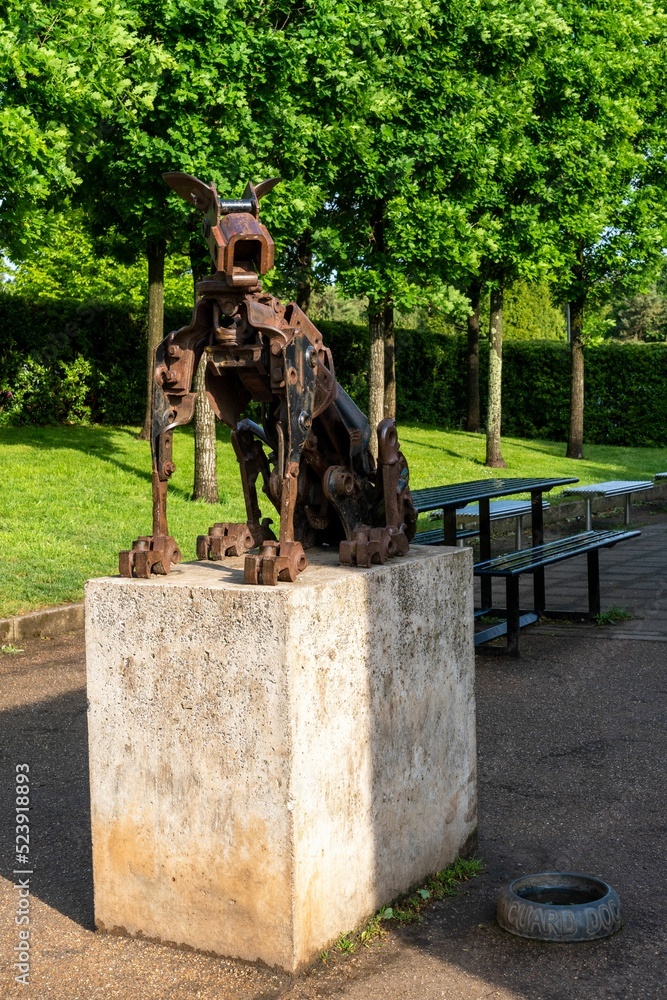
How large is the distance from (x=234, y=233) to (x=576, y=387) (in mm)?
22875

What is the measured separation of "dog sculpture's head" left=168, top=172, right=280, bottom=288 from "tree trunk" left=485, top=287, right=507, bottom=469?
17.9 meters

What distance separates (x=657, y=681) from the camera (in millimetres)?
7152

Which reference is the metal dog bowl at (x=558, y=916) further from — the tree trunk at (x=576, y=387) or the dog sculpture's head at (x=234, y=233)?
the tree trunk at (x=576, y=387)

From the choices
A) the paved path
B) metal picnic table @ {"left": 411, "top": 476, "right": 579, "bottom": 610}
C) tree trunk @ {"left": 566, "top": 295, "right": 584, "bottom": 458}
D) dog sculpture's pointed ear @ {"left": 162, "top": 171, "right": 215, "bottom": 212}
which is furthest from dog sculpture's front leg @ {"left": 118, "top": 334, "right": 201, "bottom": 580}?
tree trunk @ {"left": 566, "top": 295, "right": 584, "bottom": 458}

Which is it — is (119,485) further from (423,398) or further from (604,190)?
(423,398)

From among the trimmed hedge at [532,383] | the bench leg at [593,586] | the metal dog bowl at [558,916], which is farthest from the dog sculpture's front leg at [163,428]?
the trimmed hedge at [532,383]

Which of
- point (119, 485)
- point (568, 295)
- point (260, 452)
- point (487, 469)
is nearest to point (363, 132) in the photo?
point (119, 485)

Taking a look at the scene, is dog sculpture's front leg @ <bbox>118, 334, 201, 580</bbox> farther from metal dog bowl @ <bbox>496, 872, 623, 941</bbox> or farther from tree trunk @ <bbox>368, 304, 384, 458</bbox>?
tree trunk @ <bbox>368, 304, 384, 458</bbox>

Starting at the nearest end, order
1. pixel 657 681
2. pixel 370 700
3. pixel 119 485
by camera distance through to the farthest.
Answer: pixel 370 700
pixel 657 681
pixel 119 485

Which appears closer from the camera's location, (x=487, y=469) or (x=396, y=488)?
(x=396, y=488)

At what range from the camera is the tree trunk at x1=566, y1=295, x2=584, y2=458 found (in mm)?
25219

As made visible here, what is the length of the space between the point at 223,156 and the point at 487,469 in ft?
30.1

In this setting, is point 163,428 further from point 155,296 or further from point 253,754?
point 155,296

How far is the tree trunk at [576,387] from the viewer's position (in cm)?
2522
